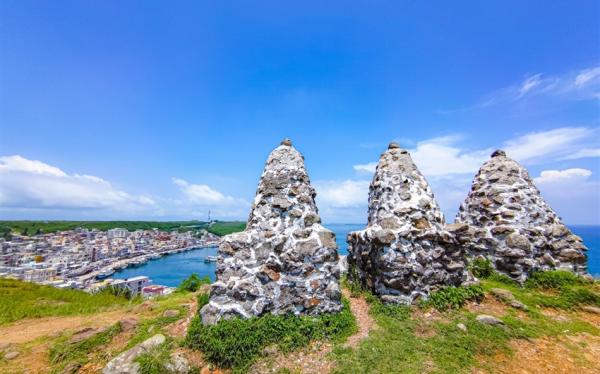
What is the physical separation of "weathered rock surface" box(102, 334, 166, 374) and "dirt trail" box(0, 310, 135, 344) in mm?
3066

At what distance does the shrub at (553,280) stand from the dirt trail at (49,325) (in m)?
12.8

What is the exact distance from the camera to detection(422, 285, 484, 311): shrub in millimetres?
7094

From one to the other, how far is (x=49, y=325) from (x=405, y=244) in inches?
465

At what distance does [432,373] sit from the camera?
4680mm

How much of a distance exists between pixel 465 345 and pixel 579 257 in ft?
20.7

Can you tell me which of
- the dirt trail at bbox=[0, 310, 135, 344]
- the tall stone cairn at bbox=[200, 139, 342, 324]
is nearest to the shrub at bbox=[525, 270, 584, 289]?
the tall stone cairn at bbox=[200, 139, 342, 324]

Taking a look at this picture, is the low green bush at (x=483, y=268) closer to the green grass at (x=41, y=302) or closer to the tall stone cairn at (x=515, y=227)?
the tall stone cairn at (x=515, y=227)

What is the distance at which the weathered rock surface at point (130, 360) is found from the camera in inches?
203

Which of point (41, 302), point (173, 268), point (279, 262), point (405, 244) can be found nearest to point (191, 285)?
point (41, 302)

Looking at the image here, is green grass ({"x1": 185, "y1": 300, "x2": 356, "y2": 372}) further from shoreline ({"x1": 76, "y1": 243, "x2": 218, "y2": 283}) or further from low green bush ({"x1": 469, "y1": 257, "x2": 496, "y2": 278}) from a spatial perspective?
shoreline ({"x1": 76, "y1": 243, "x2": 218, "y2": 283})

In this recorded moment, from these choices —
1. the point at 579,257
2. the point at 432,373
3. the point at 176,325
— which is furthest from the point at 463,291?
the point at 176,325

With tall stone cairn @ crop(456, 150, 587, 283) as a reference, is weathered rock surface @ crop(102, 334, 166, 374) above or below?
below

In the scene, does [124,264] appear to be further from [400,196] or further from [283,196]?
[400,196]

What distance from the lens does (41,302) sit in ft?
40.3
